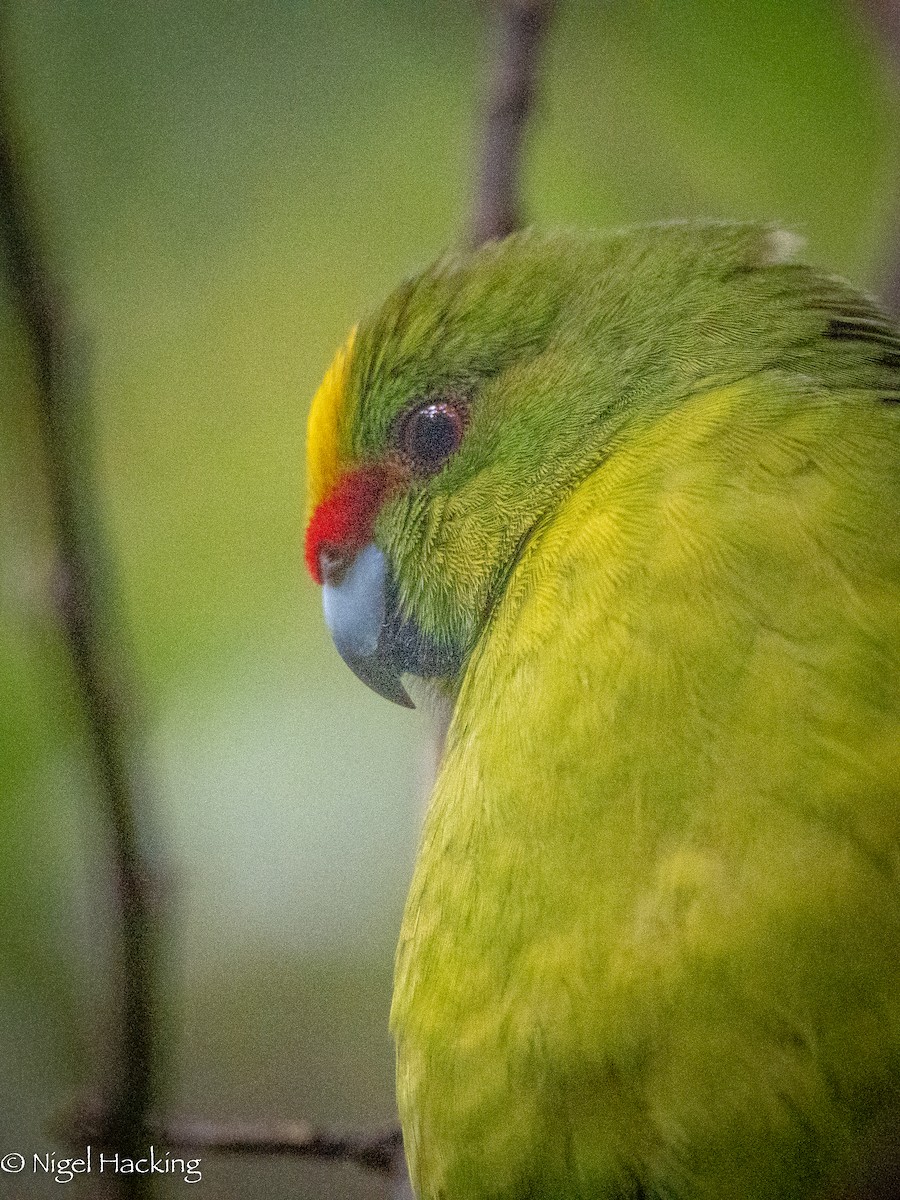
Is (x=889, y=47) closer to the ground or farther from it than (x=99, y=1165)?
farther from it

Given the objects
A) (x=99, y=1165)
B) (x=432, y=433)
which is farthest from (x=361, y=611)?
(x=99, y=1165)

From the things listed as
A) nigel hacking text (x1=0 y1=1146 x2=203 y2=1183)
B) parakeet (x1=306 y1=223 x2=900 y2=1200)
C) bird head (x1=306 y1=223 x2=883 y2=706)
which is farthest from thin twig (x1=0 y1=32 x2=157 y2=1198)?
bird head (x1=306 y1=223 x2=883 y2=706)

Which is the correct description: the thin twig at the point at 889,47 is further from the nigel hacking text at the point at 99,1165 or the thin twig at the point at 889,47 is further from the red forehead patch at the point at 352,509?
the nigel hacking text at the point at 99,1165

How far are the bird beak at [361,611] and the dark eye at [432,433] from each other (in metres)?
0.12

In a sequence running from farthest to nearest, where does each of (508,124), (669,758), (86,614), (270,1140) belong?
(508,124) < (270,1140) < (669,758) < (86,614)

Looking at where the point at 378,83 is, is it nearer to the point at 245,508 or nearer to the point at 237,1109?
the point at 245,508

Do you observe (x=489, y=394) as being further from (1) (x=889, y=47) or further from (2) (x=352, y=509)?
(1) (x=889, y=47)

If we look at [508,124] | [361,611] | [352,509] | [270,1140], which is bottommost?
[270,1140]

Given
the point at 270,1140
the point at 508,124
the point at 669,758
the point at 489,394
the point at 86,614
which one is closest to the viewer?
the point at 86,614

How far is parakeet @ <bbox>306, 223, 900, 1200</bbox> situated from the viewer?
117 centimetres

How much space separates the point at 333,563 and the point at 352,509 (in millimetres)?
77

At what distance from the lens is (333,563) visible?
5.64ft

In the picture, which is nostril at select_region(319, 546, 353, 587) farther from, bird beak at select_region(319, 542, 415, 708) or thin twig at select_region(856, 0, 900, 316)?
thin twig at select_region(856, 0, 900, 316)

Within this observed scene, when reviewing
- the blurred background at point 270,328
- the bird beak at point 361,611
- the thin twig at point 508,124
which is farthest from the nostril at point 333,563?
the thin twig at point 508,124
